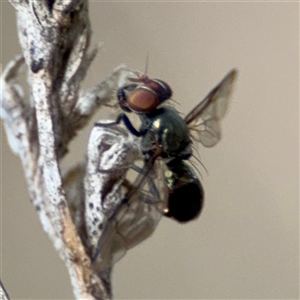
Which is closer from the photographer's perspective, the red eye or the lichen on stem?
the lichen on stem

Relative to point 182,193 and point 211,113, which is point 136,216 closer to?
point 182,193

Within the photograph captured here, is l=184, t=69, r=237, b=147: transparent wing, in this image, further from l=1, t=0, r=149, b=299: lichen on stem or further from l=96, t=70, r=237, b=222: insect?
l=1, t=0, r=149, b=299: lichen on stem

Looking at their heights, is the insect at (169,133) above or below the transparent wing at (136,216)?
above

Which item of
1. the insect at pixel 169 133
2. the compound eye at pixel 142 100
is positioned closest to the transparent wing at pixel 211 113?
the insect at pixel 169 133

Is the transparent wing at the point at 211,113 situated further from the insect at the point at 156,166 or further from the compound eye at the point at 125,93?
the compound eye at the point at 125,93

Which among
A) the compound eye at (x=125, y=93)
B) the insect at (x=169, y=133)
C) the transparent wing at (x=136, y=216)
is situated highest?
the compound eye at (x=125, y=93)

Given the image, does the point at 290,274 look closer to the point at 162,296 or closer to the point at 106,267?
the point at 162,296

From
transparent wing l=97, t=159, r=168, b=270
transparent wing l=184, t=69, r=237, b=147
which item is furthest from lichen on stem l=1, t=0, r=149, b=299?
transparent wing l=184, t=69, r=237, b=147
